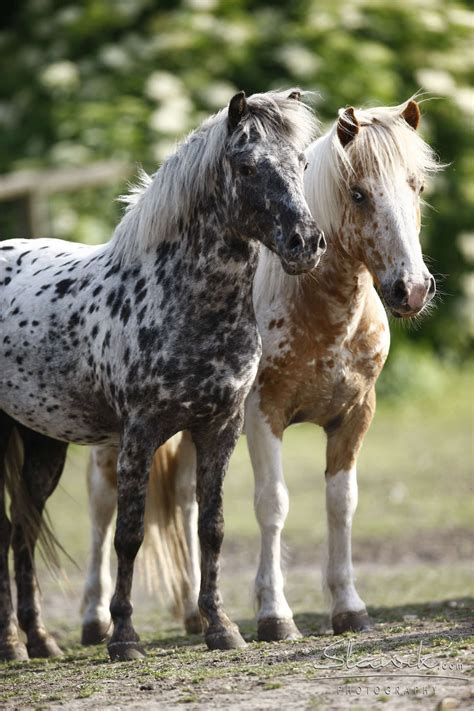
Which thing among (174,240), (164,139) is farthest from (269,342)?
(164,139)

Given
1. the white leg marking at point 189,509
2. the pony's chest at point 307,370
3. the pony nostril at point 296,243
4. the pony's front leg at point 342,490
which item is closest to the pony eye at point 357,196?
the pony's chest at point 307,370

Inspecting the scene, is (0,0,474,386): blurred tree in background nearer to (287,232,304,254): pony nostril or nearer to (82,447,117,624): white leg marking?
(82,447,117,624): white leg marking

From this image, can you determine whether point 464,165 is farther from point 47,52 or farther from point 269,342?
point 269,342

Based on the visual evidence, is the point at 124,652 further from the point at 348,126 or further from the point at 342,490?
the point at 348,126

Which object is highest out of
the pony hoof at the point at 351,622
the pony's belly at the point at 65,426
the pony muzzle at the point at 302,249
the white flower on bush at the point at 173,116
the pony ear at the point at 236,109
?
the white flower on bush at the point at 173,116

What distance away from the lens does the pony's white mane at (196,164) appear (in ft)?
15.9

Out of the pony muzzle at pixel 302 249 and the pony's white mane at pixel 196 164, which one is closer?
the pony muzzle at pixel 302 249

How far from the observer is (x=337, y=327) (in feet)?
18.1

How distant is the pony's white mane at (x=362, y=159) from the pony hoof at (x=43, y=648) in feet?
6.37

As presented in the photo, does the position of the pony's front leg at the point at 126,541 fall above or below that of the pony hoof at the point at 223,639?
above

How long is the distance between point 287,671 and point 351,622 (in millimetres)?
975

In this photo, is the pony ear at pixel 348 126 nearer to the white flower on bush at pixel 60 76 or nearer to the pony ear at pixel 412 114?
the pony ear at pixel 412 114

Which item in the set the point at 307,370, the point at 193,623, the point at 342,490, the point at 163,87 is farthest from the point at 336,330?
the point at 163,87

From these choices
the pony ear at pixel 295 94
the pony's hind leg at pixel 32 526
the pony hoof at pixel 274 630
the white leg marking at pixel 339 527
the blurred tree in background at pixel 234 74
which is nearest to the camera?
the pony ear at pixel 295 94
